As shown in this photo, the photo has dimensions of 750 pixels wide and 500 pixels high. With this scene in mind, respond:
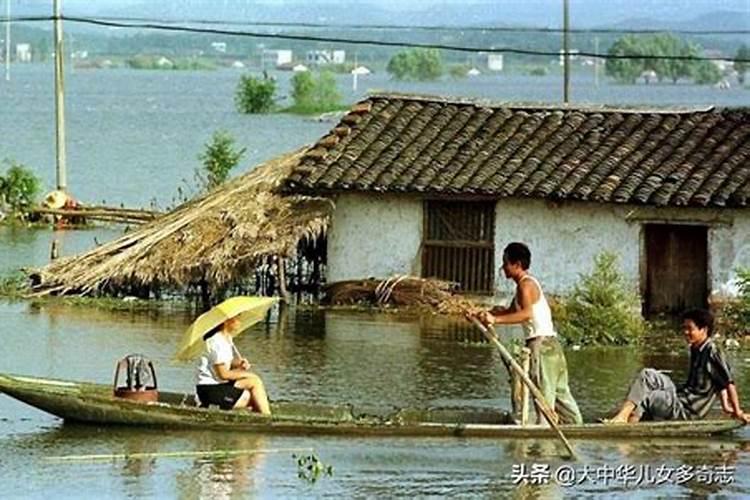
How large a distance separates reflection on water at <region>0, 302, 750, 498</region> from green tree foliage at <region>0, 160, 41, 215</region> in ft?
39.7

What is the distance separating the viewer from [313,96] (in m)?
110

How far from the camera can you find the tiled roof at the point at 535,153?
28859 millimetres

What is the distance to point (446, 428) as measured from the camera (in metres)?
19.4

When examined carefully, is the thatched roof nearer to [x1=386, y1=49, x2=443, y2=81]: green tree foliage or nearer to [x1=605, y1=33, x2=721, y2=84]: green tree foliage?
[x1=605, y1=33, x2=721, y2=84]: green tree foliage

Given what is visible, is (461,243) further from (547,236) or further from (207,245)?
(207,245)

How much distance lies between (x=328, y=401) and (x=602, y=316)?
236 inches

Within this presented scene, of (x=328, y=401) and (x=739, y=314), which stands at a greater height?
(x=739, y=314)

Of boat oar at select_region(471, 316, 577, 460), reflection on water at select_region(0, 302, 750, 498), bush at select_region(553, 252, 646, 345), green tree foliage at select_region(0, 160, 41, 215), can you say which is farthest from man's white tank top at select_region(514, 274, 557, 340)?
green tree foliage at select_region(0, 160, 41, 215)

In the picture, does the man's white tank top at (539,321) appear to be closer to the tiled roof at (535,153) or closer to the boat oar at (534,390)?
the boat oar at (534,390)

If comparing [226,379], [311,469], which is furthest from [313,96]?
[311,469]

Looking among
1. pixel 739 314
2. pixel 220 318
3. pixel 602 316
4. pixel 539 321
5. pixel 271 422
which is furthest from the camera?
pixel 739 314

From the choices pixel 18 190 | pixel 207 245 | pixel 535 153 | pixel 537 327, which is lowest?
pixel 537 327

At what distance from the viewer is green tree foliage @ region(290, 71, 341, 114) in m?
109

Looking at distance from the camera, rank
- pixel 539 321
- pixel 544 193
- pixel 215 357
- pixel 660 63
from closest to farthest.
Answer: pixel 539 321 → pixel 215 357 → pixel 544 193 → pixel 660 63
